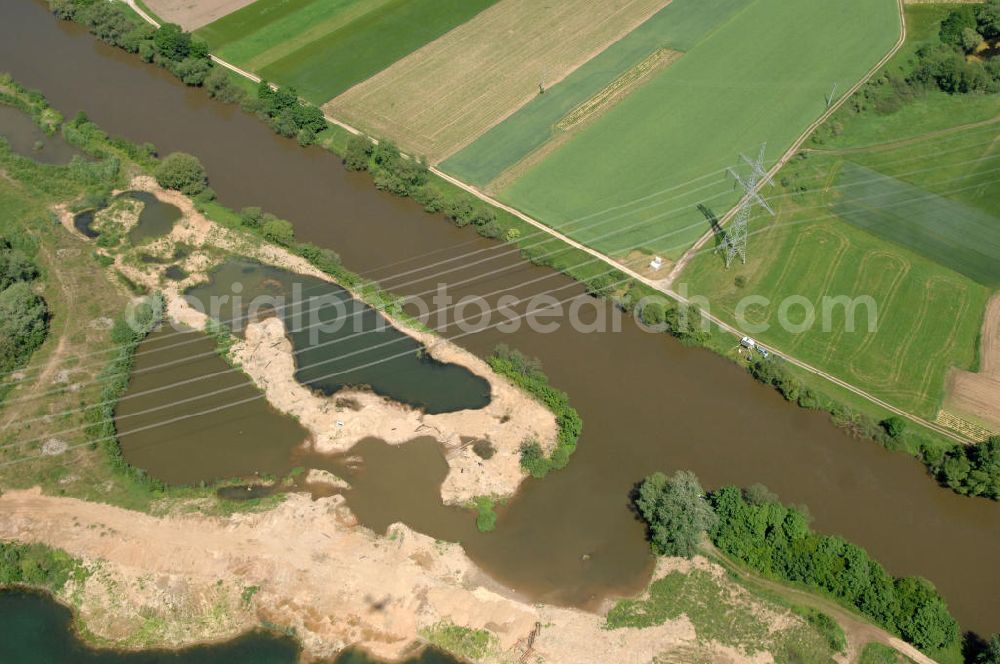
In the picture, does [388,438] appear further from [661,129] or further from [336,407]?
[661,129]

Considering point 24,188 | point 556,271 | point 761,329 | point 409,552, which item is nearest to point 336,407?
point 409,552

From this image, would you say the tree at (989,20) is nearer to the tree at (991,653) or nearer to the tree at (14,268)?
the tree at (991,653)

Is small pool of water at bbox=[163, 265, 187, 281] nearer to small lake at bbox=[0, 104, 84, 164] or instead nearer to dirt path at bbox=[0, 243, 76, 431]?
dirt path at bbox=[0, 243, 76, 431]

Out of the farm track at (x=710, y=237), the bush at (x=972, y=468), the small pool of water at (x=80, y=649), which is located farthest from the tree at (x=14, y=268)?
the bush at (x=972, y=468)

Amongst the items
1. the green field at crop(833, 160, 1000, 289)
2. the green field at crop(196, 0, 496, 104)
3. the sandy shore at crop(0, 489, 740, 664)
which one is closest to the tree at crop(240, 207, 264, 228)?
the green field at crop(196, 0, 496, 104)

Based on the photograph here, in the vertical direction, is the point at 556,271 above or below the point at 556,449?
above

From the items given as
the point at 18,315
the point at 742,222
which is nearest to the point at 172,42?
the point at 18,315
